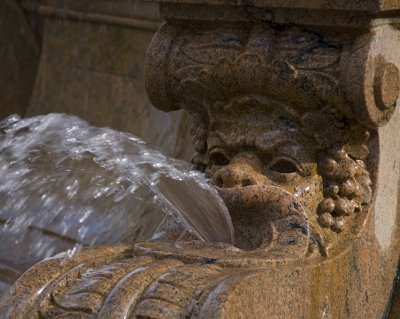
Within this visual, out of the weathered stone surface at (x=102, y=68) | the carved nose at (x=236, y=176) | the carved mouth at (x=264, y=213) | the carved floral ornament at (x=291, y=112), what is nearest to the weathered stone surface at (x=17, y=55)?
the weathered stone surface at (x=102, y=68)

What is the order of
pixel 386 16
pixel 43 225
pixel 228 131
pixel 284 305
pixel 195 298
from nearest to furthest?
pixel 195 298 → pixel 284 305 → pixel 386 16 → pixel 228 131 → pixel 43 225

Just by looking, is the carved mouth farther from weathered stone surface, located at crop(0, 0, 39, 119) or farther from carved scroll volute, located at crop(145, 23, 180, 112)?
weathered stone surface, located at crop(0, 0, 39, 119)

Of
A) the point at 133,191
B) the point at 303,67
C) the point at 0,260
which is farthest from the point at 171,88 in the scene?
the point at 0,260

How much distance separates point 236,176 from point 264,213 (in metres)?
0.16

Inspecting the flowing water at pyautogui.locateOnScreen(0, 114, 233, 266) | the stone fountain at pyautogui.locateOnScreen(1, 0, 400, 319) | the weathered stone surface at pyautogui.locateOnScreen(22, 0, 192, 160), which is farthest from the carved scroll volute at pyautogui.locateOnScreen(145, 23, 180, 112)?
the weathered stone surface at pyautogui.locateOnScreen(22, 0, 192, 160)

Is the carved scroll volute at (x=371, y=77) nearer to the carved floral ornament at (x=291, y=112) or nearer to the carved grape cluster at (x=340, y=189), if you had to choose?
the carved floral ornament at (x=291, y=112)

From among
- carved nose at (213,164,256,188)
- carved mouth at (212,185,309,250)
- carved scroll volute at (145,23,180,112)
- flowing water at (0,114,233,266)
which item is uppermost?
carved scroll volute at (145,23,180,112)

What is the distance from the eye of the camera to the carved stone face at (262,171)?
11.4ft

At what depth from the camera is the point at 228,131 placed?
374cm

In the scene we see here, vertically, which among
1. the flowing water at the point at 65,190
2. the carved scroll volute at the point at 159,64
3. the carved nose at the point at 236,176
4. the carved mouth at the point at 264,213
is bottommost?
the flowing water at the point at 65,190

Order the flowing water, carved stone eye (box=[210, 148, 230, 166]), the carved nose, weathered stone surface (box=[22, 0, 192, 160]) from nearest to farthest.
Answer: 1. the carved nose
2. carved stone eye (box=[210, 148, 230, 166])
3. the flowing water
4. weathered stone surface (box=[22, 0, 192, 160])

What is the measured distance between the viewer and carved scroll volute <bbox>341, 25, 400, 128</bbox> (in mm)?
3422

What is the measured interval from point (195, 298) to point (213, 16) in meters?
1.19

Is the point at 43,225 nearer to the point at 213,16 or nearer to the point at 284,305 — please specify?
the point at 213,16
